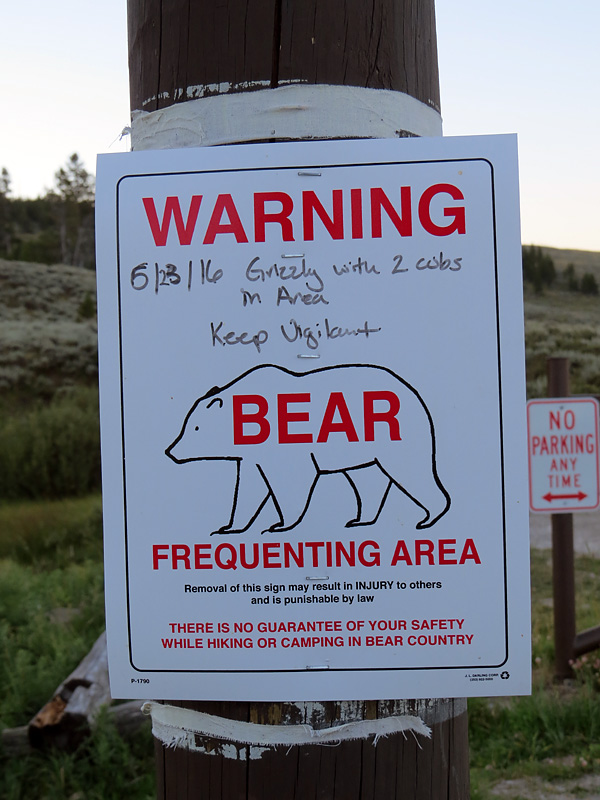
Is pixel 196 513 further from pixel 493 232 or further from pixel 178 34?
pixel 178 34

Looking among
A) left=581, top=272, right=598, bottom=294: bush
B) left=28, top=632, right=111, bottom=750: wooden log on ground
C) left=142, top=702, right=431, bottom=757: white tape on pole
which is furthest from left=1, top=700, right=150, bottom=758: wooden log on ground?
left=581, top=272, right=598, bottom=294: bush

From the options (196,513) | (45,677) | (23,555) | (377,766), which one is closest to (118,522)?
(196,513)

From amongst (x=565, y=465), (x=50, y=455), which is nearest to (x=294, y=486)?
(x=565, y=465)

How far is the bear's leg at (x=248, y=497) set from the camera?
124cm

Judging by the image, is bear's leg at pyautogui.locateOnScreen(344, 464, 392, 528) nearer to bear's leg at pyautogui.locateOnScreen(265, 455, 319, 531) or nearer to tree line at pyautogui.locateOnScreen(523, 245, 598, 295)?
bear's leg at pyautogui.locateOnScreen(265, 455, 319, 531)

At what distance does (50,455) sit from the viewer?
44.1 feet

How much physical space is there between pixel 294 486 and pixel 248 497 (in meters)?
0.08

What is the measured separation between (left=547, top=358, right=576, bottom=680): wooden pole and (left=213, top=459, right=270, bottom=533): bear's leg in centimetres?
390

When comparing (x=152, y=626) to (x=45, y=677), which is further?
(x=45, y=677)

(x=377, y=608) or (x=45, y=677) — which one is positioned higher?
(x=377, y=608)

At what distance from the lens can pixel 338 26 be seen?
4.10 ft

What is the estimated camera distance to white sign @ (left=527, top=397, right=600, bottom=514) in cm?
467

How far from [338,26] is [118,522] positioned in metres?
0.93

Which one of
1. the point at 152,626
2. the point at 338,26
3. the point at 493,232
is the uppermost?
the point at 338,26
